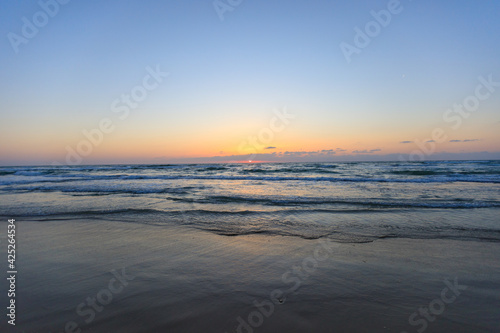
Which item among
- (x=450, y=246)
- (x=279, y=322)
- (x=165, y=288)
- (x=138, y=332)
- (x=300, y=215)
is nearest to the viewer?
(x=138, y=332)

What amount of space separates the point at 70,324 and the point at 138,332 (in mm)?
796

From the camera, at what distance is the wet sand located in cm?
271

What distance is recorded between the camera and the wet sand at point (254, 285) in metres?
2.71

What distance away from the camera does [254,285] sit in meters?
3.51

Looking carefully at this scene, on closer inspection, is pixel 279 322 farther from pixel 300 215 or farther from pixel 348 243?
Answer: pixel 300 215

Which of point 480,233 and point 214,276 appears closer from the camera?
point 214,276

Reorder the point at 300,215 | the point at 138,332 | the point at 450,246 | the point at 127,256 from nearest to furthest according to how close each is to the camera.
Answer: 1. the point at 138,332
2. the point at 127,256
3. the point at 450,246
4. the point at 300,215

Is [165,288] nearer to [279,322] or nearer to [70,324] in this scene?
[70,324]

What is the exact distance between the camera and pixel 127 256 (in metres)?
4.61

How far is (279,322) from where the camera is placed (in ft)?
8.86

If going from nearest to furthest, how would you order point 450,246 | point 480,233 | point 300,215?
point 450,246 → point 480,233 → point 300,215

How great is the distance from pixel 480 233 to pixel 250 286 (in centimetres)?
574

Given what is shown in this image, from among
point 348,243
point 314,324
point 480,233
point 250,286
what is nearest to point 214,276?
point 250,286

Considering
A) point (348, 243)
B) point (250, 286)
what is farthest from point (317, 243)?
point (250, 286)
